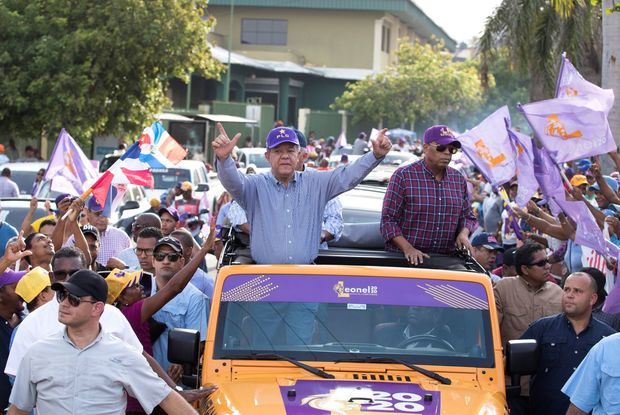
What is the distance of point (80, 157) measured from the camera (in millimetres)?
14602

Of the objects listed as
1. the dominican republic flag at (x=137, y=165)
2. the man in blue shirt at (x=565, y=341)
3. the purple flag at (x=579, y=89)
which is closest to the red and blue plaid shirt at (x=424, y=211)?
the man in blue shirt at (x=565, y=341)

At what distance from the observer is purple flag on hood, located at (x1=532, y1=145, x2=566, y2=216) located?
10.2 metres

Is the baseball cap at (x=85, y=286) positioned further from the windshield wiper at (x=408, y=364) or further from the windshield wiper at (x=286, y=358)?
the windshield wiper at (x=408, y=364)

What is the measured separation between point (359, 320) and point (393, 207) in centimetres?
150

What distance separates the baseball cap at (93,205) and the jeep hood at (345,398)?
6.71m

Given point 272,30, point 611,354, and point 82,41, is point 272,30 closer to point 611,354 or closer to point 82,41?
point 82,41

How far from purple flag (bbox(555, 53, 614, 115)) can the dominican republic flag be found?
4715 mm

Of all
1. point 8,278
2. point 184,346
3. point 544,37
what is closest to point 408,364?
point 184,346

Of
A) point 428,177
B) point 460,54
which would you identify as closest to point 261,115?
point 428,177

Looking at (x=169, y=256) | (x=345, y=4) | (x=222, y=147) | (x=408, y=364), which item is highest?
(x=345, y=4)

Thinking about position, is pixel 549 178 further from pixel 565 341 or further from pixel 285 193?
pixel 285 193

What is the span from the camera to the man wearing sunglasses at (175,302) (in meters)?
8.72

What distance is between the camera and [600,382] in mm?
6297

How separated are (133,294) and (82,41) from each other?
21745 millimetres
